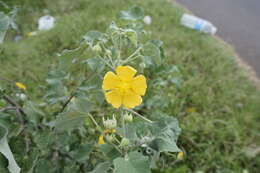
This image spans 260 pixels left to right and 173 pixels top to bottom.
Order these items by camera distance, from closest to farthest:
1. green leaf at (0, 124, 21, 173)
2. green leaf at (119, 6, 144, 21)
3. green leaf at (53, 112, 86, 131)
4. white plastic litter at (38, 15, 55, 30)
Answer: green leaf at (0, 124, 21, 173) < green leaf at (53, 112, 86, 131) < green leaf at (119, 6, 144, 21) < white plastic litter at (38, 15, 55, 30)

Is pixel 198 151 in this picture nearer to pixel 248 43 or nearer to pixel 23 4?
pixel 248 43

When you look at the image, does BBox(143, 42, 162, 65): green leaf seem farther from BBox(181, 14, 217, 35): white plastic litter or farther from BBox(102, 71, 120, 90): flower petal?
BBox(181, 14, 217, 35): white plastic litter

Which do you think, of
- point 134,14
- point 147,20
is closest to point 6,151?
point 134,14

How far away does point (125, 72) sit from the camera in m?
→ 0.65

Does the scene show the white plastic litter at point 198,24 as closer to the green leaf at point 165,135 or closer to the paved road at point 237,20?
the paved road at point 237,20

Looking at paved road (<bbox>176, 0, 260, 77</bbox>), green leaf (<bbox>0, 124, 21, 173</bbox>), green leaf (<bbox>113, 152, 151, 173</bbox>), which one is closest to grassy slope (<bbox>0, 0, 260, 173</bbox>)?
paved road (<bbox>176, 0, 260, 77</bbox>)

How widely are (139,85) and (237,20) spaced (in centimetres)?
294

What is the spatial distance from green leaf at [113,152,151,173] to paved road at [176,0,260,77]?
2267mm

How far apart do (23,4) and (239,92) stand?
2.66m

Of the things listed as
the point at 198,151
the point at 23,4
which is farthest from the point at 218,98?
the point at 23,4

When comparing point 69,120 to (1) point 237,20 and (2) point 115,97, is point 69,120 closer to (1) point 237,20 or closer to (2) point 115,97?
→ (2) point 115,97

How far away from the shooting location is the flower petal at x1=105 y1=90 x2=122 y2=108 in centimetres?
65

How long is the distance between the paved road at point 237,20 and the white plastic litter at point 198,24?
276mm

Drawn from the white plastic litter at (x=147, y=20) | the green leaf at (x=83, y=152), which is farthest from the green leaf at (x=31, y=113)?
the white plastic litter at (x=147, y=20)
